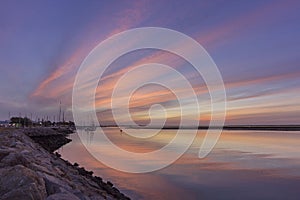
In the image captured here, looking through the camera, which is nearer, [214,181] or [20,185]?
[20,185]

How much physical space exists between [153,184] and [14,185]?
9.72 metres

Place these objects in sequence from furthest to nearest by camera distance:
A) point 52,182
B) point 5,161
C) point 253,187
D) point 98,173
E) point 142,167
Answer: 1. point 142,167
2. point 98,173
3. point 253,187
4. point 5,161
5. point 52,182

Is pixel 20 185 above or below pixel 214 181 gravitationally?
above

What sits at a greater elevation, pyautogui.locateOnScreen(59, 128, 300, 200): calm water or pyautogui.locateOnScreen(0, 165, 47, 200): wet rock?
pyautogui.locateOnScreen(0, 165, 47, 200): wet rock

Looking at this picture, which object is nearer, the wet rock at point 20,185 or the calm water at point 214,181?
the wet rock at point 20,185

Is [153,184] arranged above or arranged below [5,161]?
below

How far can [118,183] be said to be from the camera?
15242 millimetres

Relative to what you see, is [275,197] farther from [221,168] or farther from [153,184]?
[221,168]

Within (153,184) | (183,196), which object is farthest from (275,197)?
(153,184)

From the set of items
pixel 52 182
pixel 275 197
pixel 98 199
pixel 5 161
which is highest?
pixel 5 161

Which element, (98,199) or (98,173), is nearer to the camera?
(98,199)

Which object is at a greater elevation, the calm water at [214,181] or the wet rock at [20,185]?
the wet rock at [20,185]

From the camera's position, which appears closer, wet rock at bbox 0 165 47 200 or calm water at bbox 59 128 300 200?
wet rock at bbox 0 165 47 200

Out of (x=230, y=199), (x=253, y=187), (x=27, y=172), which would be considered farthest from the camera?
(x=253, y=187)
